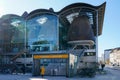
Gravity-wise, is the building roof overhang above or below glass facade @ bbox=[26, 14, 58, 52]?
above

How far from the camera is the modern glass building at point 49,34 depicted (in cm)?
5621

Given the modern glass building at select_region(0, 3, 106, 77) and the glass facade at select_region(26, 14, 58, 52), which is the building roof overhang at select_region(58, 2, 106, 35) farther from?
the glass facade at select_region(26, 14, 58, 52)

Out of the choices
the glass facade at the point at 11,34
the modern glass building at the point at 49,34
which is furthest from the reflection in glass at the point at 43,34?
the glass facade at the point at 11,34

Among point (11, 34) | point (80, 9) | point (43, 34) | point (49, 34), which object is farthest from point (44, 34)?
point (80, 9)

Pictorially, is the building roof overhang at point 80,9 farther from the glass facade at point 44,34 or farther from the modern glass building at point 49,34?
the glass facade at point 44,34

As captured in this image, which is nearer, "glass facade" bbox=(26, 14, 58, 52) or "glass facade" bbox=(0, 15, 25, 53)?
"glass facade" bbox=(26, 14, 58, 52)

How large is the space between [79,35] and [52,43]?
7.54 m

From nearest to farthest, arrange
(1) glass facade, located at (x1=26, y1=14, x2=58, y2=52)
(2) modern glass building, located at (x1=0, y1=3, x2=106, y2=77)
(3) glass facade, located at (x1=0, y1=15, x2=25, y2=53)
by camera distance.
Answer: (2) modern glass building, located at (x1=0, y1=3, x2=106, y2=77), (1) glass facade, located at (x1=26, y1=14, x2=58, y2=52), (3) glass facade, located at (x1=0, y1=15, x2=25, y2=53)

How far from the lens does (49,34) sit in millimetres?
57688

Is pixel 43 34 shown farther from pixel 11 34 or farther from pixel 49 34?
pixel 11 34

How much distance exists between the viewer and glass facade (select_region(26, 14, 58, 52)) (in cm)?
5725

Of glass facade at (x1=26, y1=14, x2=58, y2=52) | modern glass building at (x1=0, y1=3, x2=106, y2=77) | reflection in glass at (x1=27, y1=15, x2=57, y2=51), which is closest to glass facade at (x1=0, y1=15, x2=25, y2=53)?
modern glass building at (x1=0, y1=3, x2=106, y2=77)

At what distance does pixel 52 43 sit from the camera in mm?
57406

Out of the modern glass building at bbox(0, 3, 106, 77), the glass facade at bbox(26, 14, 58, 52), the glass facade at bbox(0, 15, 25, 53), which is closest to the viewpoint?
the modern glass building at bbox(0, 3, 106, 77)
